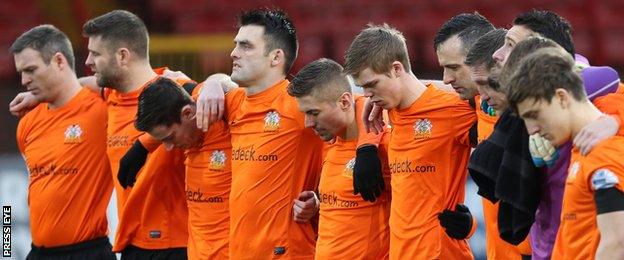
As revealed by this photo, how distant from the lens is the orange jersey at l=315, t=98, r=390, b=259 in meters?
6.70

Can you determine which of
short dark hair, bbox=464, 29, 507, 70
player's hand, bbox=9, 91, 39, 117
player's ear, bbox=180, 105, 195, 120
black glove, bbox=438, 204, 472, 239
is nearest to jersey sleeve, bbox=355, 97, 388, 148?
black glove, bbox=438, 204, 472, 239

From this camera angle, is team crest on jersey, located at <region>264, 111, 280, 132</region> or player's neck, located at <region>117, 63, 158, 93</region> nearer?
team crest on jersey, located at <region>264, 111, 280, 132</region>

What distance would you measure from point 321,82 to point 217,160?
0.97 metres

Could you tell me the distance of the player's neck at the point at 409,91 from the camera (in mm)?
6547

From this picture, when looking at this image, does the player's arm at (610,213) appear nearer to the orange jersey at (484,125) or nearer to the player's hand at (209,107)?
the orange jersey at (484,125)

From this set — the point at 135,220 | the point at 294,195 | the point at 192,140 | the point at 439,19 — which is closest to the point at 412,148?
the point at 294,195

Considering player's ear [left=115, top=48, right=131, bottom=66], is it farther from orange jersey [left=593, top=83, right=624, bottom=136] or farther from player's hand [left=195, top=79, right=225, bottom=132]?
orange jersey [left=593, top=83, right=624, bottom=136]

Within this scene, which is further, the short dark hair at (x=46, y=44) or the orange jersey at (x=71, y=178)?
the short dark hair at (x=46, y=44)

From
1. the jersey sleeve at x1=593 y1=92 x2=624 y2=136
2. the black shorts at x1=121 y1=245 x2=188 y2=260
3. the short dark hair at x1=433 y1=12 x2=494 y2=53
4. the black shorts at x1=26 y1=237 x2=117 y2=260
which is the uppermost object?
the short dark hair at x1=433 y1=12 x2=494 y2=53

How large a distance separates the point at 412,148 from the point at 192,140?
1543 millimetres

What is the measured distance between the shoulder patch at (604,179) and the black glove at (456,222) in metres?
1.54

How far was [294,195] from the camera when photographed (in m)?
7.08

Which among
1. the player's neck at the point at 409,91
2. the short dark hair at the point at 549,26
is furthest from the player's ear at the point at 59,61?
the short dark hair at the point at 549,26

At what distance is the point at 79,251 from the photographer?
27.6ft
